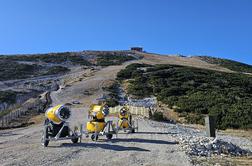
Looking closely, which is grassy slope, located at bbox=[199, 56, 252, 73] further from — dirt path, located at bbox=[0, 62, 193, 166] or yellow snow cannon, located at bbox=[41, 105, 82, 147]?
yellow snow cannon, located at bbox=[41, 105, 82, 147]

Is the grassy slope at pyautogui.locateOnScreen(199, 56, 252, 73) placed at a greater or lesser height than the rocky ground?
greater

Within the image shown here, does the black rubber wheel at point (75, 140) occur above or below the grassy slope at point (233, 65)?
below

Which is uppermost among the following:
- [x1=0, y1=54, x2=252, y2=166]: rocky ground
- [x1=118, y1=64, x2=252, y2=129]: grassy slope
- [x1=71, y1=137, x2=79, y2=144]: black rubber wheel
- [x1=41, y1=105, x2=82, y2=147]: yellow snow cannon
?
[x1=118, y1=64, x2=252, y2=129]: grassy slope

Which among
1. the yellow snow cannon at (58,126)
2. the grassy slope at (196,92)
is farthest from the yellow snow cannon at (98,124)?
the grassy slope at (196,92)

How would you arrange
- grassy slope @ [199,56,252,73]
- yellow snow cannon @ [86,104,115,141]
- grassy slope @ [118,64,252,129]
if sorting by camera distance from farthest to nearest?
grassy slope @ [199,56,252,73]
grassy slope @ [118,64,252,129]
yellow snow cannon @ [86,104,115,141]

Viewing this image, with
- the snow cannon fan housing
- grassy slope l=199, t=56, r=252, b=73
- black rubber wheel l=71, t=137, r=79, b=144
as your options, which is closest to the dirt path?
black rubber wheel l=71, t=137, r=79, b=144

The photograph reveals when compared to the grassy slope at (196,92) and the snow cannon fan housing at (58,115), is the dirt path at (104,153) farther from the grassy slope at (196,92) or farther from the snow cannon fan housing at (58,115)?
the grassy slope at (196,92)

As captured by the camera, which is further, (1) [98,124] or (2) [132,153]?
(1) [98,124]

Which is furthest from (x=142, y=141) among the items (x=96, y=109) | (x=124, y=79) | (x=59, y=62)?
(x=59, y=62)

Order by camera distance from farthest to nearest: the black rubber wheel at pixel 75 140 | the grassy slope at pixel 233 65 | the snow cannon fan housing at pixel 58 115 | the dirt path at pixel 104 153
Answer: the grassy slope at pixel 233 65, the black rubber wheel at pixel 75 140, the snow cannon fan housing at pixel 58 115, the dirt path at pixel 104 153

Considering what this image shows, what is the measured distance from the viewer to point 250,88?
5419 centimetres

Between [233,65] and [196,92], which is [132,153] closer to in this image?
[196,92]

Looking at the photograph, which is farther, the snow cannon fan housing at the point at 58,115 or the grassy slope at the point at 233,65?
the grassy slope at the point at 233,65

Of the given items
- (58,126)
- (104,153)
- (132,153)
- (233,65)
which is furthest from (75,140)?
(233,65)
